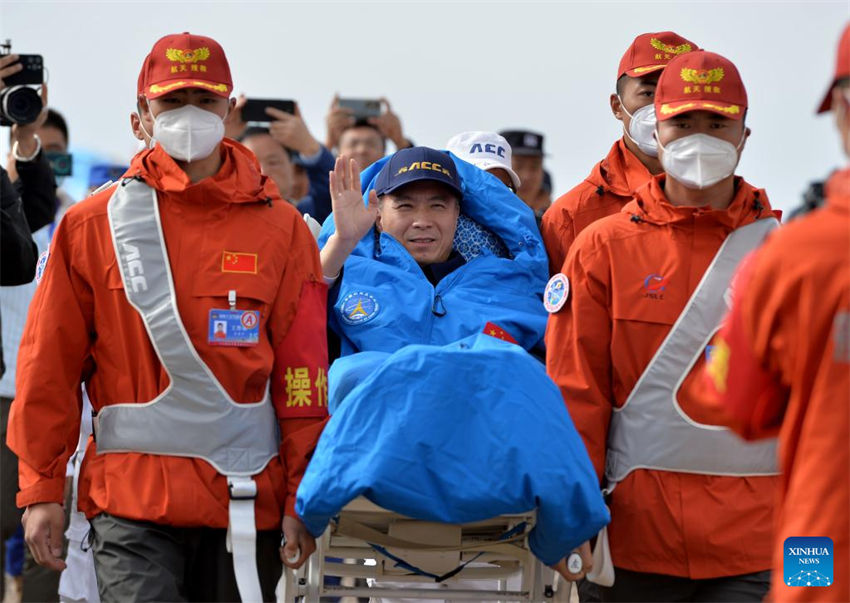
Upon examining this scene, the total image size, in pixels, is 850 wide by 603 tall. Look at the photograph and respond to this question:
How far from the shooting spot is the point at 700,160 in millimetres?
5488

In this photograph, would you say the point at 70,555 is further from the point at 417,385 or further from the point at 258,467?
the point at 417,385

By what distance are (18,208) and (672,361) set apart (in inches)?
108

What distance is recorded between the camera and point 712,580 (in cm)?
545

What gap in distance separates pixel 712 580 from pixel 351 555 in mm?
1250

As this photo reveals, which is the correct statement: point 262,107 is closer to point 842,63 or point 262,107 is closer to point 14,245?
point 14,245

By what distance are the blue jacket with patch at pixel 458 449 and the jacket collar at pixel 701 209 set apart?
86cm

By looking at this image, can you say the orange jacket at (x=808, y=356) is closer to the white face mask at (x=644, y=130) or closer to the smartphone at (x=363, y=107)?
the white face mask at (x=644, y=130)

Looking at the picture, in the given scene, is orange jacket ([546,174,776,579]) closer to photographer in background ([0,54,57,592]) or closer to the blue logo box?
the blue logo box

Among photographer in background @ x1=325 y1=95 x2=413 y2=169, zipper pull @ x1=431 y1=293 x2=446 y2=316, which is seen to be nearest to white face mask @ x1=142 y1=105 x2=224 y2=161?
zipper pull @ x1=431 y1=293 x2=446 y2=316

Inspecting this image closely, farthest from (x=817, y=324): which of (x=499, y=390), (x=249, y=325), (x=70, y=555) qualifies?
(x=70, y=555)

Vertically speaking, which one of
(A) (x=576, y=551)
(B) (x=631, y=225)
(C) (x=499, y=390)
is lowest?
(A) (x=576, y=551)

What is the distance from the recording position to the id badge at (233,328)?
5.38 metres

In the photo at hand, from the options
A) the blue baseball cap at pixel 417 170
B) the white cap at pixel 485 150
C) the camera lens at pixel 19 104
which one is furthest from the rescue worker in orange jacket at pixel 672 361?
the camera lens at pixel 19 104

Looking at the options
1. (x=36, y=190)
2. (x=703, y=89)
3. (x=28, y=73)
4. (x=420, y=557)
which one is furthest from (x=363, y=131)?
(x=420, y=557)
